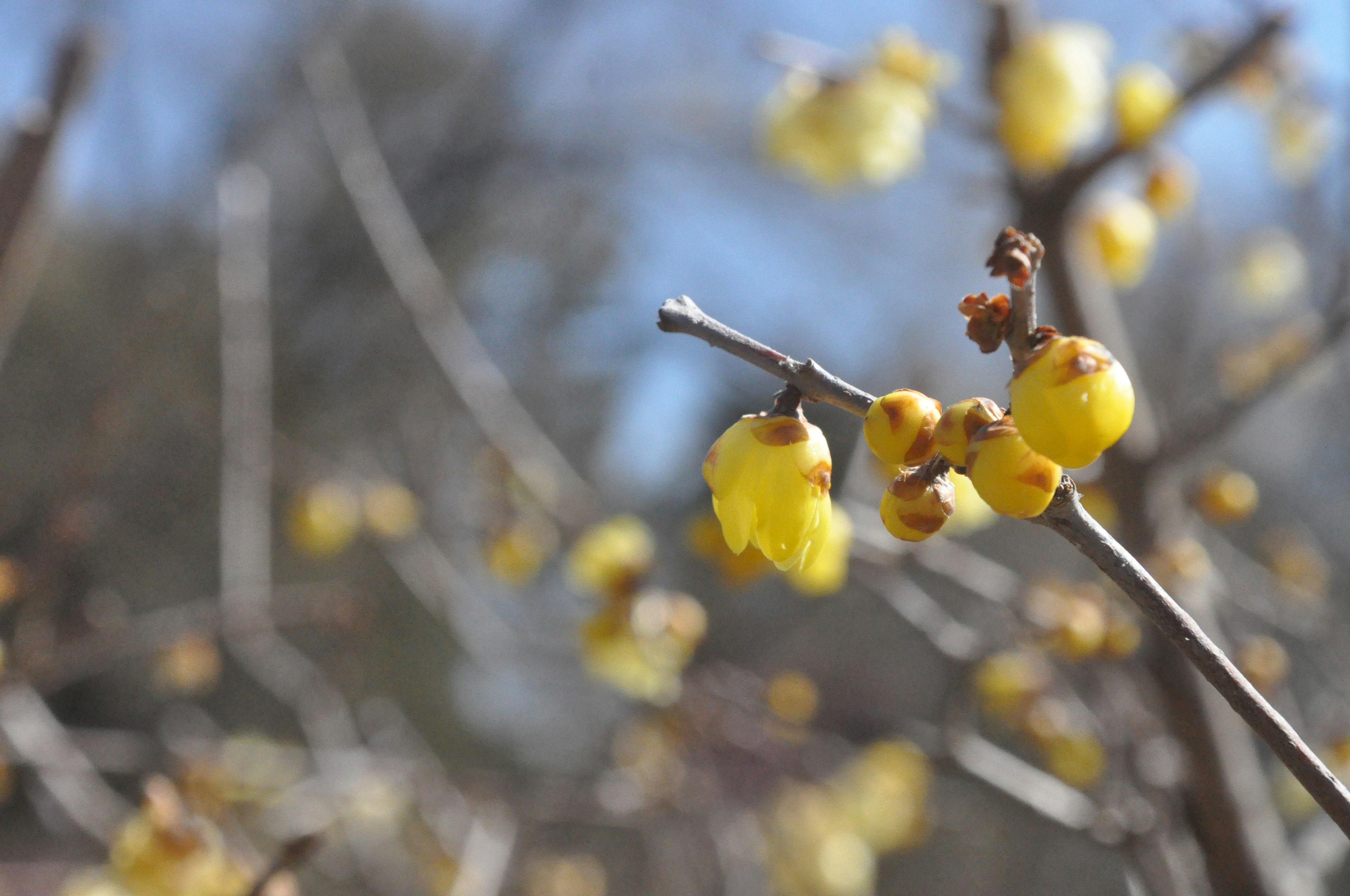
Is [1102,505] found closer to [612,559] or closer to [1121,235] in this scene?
[1121,235]

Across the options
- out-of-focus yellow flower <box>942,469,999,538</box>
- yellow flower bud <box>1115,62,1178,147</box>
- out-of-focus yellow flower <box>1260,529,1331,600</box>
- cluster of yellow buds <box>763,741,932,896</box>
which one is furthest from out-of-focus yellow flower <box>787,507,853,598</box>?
out-of-focus yellow flower <box>1260,529,1331,600</box>

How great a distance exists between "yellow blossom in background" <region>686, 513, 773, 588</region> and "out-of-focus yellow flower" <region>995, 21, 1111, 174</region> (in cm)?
61

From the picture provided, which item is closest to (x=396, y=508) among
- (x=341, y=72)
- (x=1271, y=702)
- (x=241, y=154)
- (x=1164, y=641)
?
(x=341, y=72)

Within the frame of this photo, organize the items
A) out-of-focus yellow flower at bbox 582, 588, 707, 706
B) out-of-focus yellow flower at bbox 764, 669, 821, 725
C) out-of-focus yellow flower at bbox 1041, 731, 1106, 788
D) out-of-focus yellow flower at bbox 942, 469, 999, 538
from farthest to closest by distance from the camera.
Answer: out-of-focus yellow flower at bbox 764, 669, 821, 725 < out-of-focus yellow flower at bbox 1041, 731, 1106, 788 < out-of-focus yellow flower at bbox 582, 588, 707, 706 < out-of-focus yellow flower at bbox 942, 469, 999, 538

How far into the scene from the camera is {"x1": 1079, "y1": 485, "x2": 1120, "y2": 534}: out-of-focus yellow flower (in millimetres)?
1165

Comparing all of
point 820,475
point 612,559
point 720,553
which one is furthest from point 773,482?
point 612,559

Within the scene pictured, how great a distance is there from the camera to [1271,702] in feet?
4.20

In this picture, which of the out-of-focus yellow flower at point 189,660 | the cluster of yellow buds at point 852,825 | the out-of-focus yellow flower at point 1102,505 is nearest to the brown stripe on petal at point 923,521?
the out-of-focus yellow flower at point 1102,505

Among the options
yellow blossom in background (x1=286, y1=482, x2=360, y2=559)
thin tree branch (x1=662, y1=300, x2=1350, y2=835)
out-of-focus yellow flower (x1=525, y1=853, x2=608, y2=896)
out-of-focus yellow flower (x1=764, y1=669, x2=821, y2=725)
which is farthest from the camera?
out-of-focus yellow flower (x1=525, y1=853, x2=608, y2=896)

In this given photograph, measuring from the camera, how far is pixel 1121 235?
4.03 ft

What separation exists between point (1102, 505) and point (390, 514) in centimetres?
130

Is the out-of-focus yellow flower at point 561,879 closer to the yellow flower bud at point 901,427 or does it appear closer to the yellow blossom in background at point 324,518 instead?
the yellow blossom in background at point 324,518

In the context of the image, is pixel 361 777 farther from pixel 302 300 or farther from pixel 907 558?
pixel 302 300

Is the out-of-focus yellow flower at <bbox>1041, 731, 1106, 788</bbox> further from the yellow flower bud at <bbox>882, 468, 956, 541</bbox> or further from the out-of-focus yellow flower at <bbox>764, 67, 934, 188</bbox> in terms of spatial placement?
the yellow flower bud at <bbox>882, 468, 956, 541</bbox>
